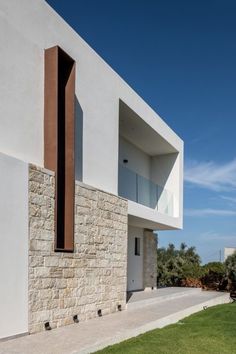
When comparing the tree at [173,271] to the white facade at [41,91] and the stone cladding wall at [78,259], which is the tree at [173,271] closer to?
the stone cladding wall at [78,259]

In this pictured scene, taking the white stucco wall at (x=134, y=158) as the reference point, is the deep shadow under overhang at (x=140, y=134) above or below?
above

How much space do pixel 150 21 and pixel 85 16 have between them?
2.75m

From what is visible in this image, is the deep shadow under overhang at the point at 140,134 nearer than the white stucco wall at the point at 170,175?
Yes

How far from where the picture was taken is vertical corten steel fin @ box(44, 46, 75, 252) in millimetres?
8984

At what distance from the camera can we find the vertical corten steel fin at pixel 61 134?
898 centimetres

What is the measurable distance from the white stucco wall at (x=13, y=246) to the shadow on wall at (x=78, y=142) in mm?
2385

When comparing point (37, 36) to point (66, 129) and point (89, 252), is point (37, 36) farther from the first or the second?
point (89, 252)

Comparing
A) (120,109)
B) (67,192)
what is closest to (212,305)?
(120,109)

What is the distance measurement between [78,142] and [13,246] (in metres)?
3.60

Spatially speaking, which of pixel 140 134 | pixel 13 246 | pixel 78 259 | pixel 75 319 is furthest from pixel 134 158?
pixel 13 246

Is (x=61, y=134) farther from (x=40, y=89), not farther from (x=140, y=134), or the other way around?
(x=140, y=134)

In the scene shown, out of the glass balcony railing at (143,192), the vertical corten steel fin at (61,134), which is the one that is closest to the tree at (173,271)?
the glass balcony railing at (143,192)

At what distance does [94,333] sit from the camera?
8328 mm

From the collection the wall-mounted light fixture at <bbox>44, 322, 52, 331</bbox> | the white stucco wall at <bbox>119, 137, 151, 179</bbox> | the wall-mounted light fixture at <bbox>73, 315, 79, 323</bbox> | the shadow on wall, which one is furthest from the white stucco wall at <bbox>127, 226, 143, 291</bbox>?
the wall-mounted light fixture at <bbox>44, 322, 52, 331</bbox>
